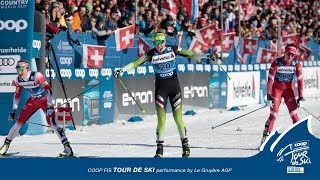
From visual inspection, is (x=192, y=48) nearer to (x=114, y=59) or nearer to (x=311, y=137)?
(x=114, y=59)

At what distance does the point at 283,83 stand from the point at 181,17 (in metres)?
11.5

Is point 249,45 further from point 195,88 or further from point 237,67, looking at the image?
point 195,88

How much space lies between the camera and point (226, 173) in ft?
31.7

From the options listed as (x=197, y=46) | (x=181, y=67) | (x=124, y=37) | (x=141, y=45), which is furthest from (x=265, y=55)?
(x=124, y=37)

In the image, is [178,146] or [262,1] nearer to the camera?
[178,146]

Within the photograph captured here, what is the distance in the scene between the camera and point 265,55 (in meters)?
33.0

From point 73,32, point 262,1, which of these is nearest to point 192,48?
point 73,32

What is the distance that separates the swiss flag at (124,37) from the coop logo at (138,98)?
4.88 ft

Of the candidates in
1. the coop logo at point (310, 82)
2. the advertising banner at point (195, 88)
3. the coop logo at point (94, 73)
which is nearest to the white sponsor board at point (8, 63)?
the coop logo at point (94, 73)

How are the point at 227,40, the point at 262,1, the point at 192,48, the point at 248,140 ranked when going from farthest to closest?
the point at 262,1, the point at 227,40, the point at 192,48, the point at 248,140

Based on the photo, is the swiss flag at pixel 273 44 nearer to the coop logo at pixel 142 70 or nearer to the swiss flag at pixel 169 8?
the swiss flag at pixel 169 8

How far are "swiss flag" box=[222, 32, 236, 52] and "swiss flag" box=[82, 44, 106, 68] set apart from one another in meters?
7.77

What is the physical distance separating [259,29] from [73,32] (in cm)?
1476

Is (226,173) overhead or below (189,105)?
overhead
